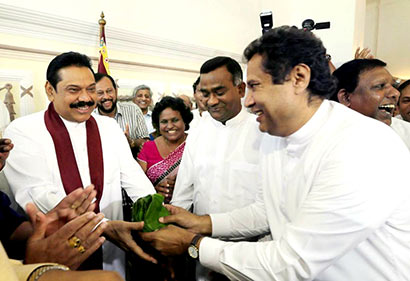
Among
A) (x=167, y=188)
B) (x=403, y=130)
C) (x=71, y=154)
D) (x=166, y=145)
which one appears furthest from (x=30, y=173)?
(x=403, y=130)

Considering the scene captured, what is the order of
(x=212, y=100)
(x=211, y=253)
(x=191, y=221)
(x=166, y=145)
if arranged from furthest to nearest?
(x=166, y=145) → (x=212, y=100) → (x=191, y=221) → (x=211, y=253)

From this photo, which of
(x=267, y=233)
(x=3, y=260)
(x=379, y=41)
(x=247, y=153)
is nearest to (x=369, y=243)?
(x=267, y=233)

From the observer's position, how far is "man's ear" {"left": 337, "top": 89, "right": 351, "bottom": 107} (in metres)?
2.25

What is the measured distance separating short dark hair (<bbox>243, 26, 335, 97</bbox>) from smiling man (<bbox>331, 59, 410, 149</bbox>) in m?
0.98

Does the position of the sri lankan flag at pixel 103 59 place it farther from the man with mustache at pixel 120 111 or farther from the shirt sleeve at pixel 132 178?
the shirt sleeve at pixel 132 178

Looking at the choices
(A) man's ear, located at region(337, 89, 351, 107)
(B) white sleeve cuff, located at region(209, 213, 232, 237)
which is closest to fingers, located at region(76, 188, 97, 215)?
(B) white sleeve cuff, located at region(209, 213, 232, 237)

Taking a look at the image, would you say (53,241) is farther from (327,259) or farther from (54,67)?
(54,67)

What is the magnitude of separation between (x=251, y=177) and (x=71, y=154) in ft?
4.13

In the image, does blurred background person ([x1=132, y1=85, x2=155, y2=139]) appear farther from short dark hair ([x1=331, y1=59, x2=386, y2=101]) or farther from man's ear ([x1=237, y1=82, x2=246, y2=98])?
short dark hair ([x1=331, y1=59, x2=386, y2=101])

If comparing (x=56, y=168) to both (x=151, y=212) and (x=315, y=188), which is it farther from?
(x=315, y=188)

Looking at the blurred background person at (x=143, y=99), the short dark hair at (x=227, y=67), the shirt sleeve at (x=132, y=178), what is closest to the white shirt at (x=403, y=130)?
the short dark hair at (x=227, y=67)

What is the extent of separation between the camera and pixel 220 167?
2076 mm

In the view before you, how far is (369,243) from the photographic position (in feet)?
3.80

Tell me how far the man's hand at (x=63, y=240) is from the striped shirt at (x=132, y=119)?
2.62 metres
